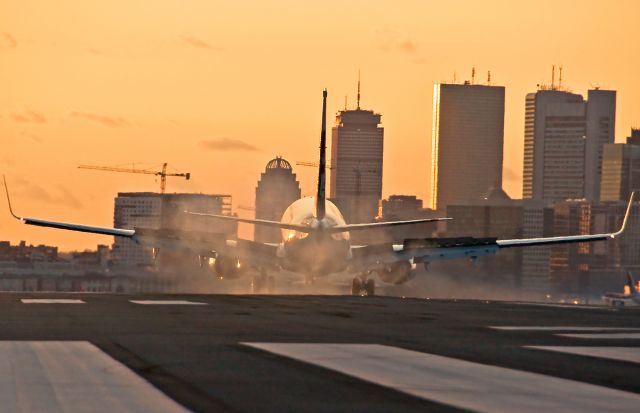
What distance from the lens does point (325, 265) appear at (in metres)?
96.8

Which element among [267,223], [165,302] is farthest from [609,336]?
[267,223]

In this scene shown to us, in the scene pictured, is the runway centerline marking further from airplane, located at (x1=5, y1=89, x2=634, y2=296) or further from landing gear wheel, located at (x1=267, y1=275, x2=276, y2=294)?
landing gear wheel, located at (x1=267, y1=275, x2=276, y2=294)

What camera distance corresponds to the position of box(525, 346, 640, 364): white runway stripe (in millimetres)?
29094

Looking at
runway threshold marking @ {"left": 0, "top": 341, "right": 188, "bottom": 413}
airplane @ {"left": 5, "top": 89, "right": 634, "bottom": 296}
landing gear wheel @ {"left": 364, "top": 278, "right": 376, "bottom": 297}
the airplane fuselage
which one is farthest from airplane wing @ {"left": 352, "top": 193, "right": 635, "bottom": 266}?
runway threshold marking @ {"left": 0, "top": 341, "right": 188, "bottom": 413}

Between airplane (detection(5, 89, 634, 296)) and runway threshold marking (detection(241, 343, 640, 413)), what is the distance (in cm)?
6246

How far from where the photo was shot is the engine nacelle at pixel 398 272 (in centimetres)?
9481

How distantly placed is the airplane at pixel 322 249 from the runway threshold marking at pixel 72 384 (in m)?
64.0

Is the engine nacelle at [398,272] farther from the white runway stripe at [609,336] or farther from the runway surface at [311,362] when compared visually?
the white runway stripe at [609,336]

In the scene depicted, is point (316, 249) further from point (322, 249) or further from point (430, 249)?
point (430, 249)

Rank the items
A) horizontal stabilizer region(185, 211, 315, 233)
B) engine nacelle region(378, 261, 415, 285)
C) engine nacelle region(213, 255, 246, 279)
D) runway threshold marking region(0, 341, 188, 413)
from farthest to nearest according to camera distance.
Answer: engine nacelle region(213, 255, 246, 279), engine nacelle region(378, 261, 415, 285), horizontal stabilizer region(185, 211, 315, 233), runway threshold marking region(0, 341, 188, 413)

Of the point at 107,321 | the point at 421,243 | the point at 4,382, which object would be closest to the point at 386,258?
the point at 421,243

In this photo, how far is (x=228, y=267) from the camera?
9875cm

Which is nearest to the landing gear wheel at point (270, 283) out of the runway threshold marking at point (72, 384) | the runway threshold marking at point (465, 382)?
the runway threshold marking at point (465, 382)

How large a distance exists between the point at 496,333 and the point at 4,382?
17.7 meters
